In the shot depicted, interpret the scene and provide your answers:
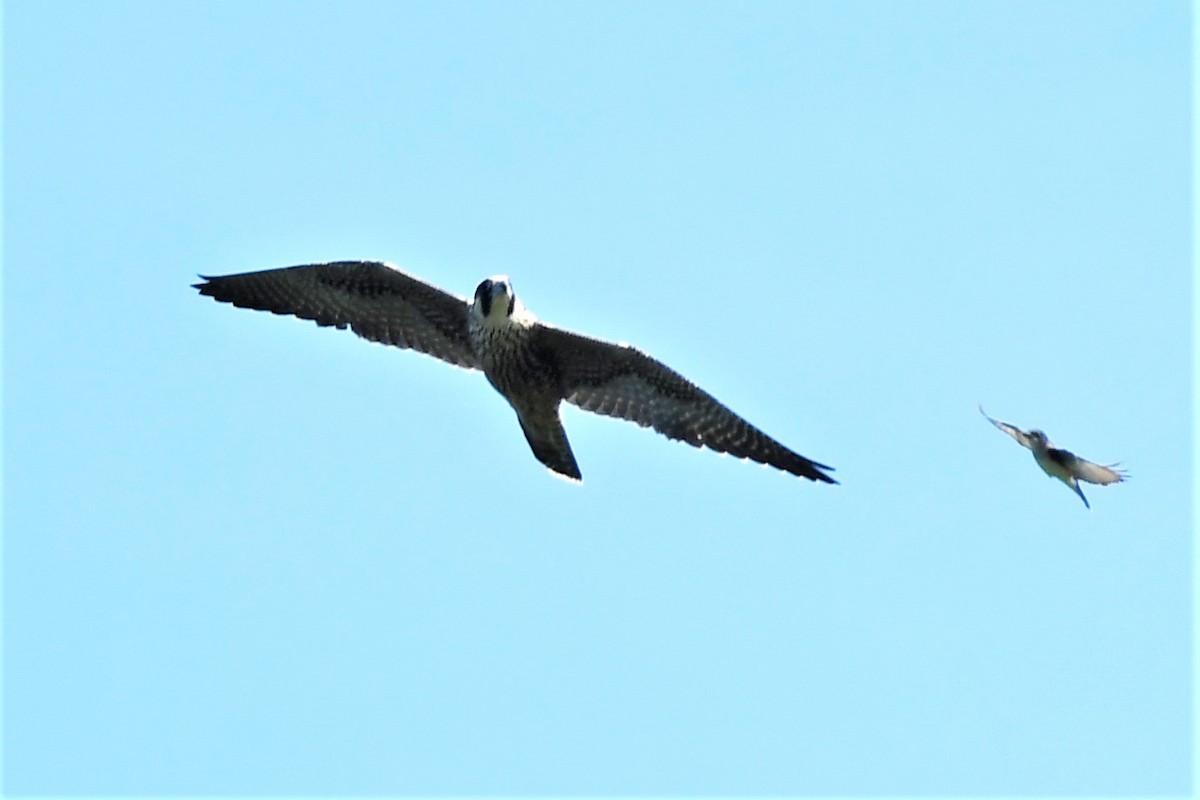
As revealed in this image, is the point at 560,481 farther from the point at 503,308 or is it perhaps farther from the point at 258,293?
the point at 258,293

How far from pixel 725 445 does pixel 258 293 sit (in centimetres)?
344

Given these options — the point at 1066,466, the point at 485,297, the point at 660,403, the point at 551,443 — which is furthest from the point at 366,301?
the point at 1066,466

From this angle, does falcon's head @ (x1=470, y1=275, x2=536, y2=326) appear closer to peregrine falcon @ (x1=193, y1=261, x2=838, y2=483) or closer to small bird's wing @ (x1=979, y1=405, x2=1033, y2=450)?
peregrine falcon @ (x1=193, y1=261, x2=838, y2=483)

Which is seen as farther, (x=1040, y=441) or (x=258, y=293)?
(x=258, y=293)

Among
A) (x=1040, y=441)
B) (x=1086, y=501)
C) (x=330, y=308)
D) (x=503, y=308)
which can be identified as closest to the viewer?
(x=1086, y=501)

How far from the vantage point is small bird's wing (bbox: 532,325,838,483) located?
10422mm

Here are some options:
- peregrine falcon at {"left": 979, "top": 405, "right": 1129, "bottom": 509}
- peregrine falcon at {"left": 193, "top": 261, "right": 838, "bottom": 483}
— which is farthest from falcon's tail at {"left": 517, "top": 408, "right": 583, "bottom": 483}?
peregrine falcon at {"left": 979, "top": 405, "right": 1129, "bottom": 509}

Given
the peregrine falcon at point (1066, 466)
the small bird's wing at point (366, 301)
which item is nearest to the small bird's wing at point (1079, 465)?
the peregrine falcon at point (1066, 466)

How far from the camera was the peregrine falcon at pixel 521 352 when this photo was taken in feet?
33.7

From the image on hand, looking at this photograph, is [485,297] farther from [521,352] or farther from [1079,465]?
[1079,465]

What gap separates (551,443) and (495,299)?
1.10m

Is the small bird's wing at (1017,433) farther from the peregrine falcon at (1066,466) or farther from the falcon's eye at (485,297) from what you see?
the falcon's eye at (485,297)

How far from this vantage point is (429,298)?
10.6 meters

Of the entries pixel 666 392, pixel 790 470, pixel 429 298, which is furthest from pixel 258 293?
pixel 790 470
